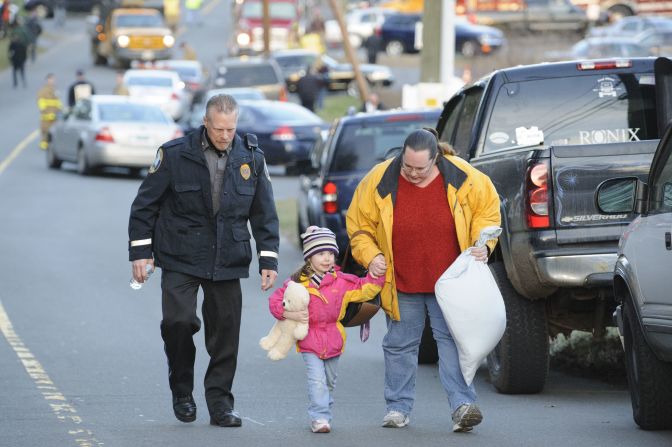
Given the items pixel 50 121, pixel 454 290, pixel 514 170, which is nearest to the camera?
pixel 454 290

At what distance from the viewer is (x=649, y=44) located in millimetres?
45781

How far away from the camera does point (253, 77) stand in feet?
146

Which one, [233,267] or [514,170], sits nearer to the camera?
[233,267]

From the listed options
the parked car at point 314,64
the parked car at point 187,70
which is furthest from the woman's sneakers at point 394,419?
the parked car at point 314,64

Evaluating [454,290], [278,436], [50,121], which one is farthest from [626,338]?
[50,121]

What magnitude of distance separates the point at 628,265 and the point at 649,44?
3888 cm

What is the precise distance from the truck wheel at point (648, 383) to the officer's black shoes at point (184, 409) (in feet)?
8.03

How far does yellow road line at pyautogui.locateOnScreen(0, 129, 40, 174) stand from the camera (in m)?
32.6

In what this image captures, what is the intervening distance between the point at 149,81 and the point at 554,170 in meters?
36.3

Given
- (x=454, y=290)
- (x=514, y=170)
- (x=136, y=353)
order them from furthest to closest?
(x=136, y=353), (x=514, y=170), (x=454, y=290)

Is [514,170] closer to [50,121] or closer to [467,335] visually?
[467,335]

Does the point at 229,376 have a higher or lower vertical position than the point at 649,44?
higher

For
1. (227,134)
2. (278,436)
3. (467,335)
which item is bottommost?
(278,436)

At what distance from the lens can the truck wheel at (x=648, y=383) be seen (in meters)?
8.08
